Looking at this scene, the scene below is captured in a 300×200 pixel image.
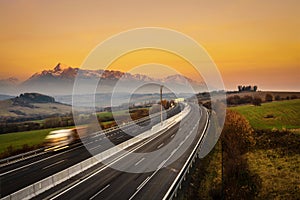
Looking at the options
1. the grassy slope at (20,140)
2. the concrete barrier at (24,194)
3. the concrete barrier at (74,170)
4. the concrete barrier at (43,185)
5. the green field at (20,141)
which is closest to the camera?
the concrete barrier at (24,194)

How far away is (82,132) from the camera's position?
4981 cm

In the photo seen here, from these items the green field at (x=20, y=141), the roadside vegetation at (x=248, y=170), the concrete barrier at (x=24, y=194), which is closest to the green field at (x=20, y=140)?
the green field at (x=20, y=141)

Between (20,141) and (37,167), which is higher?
(37,167)

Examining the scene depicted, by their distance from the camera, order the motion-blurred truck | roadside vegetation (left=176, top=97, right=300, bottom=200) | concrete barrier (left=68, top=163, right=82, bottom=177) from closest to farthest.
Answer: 1. roadside vegetation (left=176, top=97, right=300, bottom=200)
2. concrete barrier (left=68, top=163, right=82, bottom=177)
3. the motion-blurred truck

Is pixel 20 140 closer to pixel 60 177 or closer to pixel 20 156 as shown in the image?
pixel 20 156

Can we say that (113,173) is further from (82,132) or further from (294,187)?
(82,132)

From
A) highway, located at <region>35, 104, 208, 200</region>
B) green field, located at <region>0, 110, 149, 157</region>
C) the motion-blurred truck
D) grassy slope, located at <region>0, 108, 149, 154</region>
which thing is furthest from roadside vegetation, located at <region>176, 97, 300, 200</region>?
grassy slope, located at <region>0, 108, 149, 154</region>

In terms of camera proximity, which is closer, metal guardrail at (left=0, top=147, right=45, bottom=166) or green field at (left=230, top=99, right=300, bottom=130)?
metal guardrail at (left=0, top=147, right=45, bottom=166)

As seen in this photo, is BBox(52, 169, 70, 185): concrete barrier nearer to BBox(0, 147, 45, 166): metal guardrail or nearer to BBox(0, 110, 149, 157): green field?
BBox(0, 147, 45, 166): metal guardrail

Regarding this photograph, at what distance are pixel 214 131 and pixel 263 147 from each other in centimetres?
1122

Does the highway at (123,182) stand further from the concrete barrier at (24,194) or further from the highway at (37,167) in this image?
the highway at (37,167)

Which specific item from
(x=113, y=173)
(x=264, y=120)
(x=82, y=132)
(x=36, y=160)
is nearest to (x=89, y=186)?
(x=113, y=173)

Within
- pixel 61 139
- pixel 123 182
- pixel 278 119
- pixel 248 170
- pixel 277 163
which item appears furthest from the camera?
pixel 278 119

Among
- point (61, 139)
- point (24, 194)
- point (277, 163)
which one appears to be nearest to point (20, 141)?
point (61, 139)
